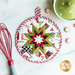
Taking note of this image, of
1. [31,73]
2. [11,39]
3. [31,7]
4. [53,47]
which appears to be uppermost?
[31,7]

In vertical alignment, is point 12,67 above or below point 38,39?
below

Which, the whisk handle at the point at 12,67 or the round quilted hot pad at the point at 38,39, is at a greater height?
the round quilted hot pad at the point at 38,39

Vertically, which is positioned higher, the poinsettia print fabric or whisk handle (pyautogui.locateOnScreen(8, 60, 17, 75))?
the poinsettia print fabric

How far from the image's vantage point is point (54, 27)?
783 mm

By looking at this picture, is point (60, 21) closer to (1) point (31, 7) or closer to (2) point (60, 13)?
(2) point (60, 13)

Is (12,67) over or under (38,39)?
under

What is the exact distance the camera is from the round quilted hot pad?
0.77m

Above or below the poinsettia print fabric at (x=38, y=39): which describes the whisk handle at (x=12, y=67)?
below

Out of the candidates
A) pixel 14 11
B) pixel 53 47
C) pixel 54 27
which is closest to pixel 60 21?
pixel 54 27

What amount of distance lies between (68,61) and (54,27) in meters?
0.22

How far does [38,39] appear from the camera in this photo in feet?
2.55

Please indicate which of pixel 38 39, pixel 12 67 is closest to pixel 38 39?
pixel 38 39

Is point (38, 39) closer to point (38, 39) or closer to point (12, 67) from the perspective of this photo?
point (38, 39)

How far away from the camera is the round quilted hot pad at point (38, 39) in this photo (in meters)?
0.77
